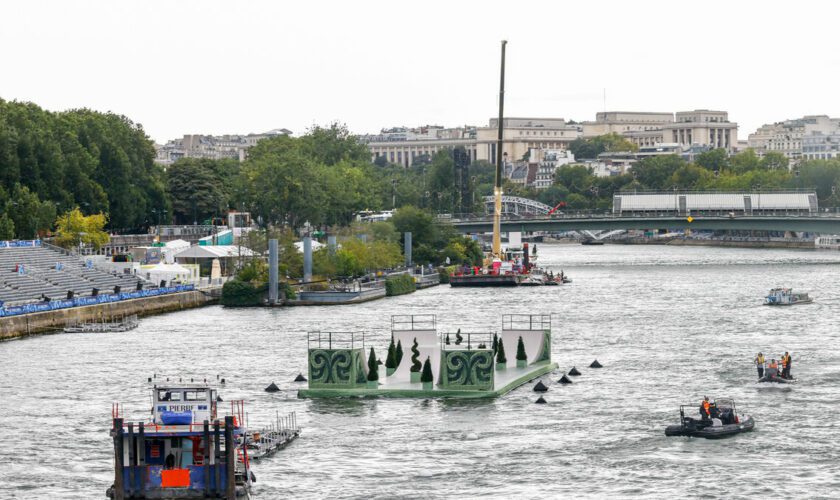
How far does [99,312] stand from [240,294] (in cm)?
1630

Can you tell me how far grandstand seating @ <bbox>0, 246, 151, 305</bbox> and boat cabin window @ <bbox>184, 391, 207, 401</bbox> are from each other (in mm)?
48425

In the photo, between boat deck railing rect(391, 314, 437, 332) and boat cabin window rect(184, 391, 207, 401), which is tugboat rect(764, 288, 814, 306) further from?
boat cabin window rect(184, 391, 207, 401)

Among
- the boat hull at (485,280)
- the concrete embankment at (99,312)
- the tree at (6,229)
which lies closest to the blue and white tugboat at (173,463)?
the concrete embankment at (99,312)

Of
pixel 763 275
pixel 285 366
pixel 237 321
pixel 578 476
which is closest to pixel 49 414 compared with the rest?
pixel 285 366

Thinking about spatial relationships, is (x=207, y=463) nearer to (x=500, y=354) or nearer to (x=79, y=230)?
(x=500, y=354)

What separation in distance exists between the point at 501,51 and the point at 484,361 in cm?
10705

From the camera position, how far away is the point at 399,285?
121m

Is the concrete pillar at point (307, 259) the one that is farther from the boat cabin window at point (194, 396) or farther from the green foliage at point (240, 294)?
the boat cabin window at point (194, 396)

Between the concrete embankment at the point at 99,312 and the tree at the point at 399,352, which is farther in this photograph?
the concrete embankment at the point at 99,312

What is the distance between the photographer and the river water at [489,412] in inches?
1767

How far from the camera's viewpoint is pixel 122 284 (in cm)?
10469

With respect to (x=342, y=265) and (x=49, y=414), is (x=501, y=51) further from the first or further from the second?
(x=49, y=414)

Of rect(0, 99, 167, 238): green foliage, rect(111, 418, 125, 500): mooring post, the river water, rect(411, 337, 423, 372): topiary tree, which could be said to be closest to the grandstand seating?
the river water

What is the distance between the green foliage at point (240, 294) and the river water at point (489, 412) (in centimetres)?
927
